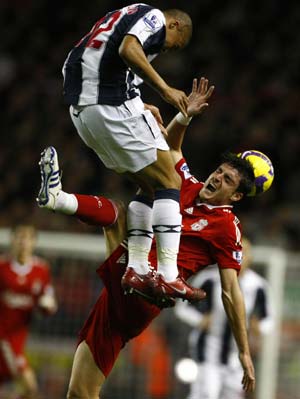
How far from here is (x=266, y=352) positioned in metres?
11.1

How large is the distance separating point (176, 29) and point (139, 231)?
3.82 feet

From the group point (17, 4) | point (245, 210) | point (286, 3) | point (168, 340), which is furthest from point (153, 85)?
point (17, 4)

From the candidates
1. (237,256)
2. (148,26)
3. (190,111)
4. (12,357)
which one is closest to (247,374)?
(237,256)

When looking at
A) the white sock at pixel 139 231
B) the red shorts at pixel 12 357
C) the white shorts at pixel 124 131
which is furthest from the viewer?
the red shorts at pixel 12 357

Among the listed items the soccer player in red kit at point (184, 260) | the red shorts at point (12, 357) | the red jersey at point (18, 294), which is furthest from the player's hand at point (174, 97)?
the red shorts at point (12, 357)

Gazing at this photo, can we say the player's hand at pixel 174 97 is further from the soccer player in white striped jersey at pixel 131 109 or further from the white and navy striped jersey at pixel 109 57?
the white and navy striped jersey at pixel 109 57

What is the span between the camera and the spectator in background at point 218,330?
9.72 metres

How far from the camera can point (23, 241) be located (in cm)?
A: 1029

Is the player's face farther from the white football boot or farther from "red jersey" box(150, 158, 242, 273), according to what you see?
the white football boot

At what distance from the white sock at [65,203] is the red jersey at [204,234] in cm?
54

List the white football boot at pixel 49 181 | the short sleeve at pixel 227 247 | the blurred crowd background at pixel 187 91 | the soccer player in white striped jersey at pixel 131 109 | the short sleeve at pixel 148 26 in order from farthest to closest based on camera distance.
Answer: the blurred crowd background at pixel 187 91
the short sleeve at pixel 227 247
the white football boot at pixel 49 181
the soccer player in white striped jersey at pixel 131 109
the short sleeve at pixel 148 26

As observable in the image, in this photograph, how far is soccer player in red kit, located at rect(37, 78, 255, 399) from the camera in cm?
649

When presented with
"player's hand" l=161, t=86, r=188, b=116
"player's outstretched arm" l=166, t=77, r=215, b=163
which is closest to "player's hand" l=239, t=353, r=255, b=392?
"player's outstretched arm" l=166, t=77, r=215, b=163

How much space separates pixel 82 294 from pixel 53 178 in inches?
201
